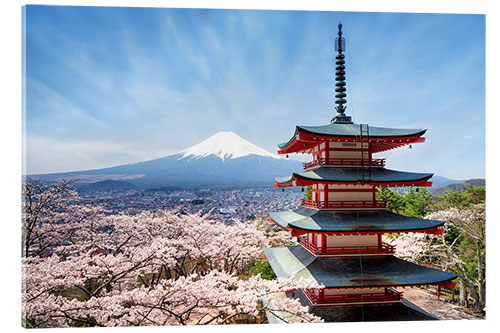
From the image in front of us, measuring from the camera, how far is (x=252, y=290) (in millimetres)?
4395

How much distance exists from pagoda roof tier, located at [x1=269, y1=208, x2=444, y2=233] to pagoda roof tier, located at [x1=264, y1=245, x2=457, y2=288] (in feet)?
2.16

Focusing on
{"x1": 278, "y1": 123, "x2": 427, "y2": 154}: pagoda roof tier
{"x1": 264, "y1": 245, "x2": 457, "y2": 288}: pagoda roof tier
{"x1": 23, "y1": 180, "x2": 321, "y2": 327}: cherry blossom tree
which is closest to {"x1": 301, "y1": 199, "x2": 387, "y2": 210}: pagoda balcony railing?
{"x1": 264, "y1": 245, "x2": 457, "y2": 288}: pagoda roof tier

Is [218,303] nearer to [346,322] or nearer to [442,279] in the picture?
[346,322]

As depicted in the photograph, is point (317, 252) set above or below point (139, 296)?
above

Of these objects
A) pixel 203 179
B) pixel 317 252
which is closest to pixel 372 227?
pixel 317 252

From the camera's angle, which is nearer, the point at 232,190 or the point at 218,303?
the point at 218,303

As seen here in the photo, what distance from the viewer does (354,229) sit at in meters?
3.96

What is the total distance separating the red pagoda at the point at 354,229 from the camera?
3951mm

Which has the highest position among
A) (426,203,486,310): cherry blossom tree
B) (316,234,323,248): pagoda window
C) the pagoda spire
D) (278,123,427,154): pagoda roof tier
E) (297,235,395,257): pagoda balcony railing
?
the pagoda spire

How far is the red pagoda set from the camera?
13.0ft

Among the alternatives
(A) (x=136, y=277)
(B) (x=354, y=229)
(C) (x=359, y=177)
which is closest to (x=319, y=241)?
(B) (x=354, y=229)

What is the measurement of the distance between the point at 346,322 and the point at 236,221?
558 cm

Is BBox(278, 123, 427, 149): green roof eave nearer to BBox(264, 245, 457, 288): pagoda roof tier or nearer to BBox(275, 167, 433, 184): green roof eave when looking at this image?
BBox(275, 167, 433, 184): green roof eave

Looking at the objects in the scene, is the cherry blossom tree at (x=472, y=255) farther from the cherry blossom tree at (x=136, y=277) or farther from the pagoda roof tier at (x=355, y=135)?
the cherry blossom tree at (x=136, y=277)
